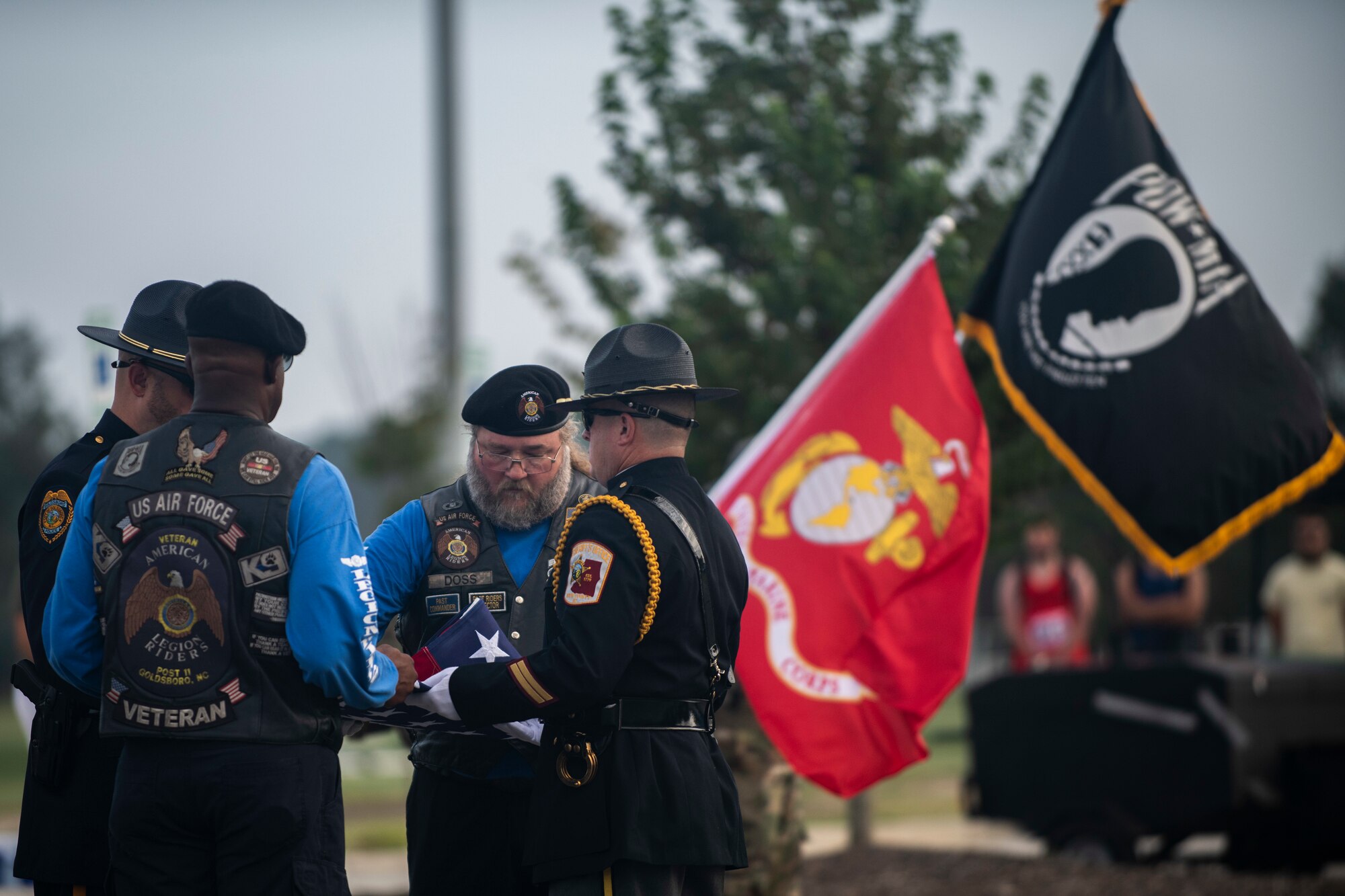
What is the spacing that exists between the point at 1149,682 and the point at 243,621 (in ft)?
19.1

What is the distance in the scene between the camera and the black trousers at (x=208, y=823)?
3211 mm

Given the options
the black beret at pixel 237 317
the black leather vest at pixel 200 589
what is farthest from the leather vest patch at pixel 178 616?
the black beret at pixel 237 317

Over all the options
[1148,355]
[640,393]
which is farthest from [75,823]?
[1148,355]

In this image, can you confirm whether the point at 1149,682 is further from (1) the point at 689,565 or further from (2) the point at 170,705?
(2) the point at 170,705

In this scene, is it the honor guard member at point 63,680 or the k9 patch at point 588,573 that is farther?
the honor guard member at point 63,680

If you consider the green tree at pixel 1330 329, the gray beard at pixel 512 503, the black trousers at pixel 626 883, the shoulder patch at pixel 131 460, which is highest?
the green tree at pixel 1330 329

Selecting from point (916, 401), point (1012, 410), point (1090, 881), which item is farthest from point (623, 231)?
point (1090, 881)

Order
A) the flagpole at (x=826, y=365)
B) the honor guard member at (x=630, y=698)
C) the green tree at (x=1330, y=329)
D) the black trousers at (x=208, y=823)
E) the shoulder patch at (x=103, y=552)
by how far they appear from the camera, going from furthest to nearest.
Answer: the green tree at (x=1330, y=329), the flagpole at (x=826, y=365), the honor guard member at (x=630, y=698), the shoulder patch at (x=103, y=552), the black trousers at (x=208, y=823)

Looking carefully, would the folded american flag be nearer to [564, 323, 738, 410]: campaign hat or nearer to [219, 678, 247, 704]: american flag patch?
[219, 678, 247, 704]: american flag patch

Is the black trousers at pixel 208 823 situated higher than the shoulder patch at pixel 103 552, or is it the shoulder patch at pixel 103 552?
the shoulder patch at pixel 103 552

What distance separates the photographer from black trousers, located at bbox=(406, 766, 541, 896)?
156 inches

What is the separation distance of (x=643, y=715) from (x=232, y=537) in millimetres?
1094

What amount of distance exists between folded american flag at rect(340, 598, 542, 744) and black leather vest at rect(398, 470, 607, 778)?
0.13 metres

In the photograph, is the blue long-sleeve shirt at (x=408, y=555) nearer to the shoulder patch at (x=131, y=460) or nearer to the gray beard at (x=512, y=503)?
the gray beard at (x=512, y=503)
